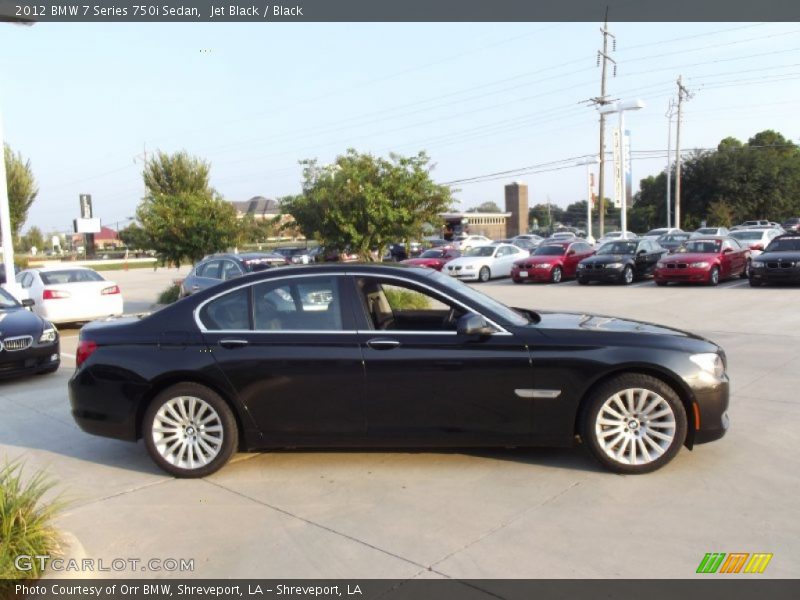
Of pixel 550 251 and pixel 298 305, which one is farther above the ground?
pixel 298 305

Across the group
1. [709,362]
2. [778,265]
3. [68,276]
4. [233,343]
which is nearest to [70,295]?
[68,276]

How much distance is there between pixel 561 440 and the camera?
4.97 metres

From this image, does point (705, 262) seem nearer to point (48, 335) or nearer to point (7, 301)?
point (48, 335)

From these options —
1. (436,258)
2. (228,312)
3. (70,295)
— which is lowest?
(436,258)

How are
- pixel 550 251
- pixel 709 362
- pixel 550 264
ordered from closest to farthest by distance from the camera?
1. pixel 709 362
2. pixel 550 264
3. pixel 550 251

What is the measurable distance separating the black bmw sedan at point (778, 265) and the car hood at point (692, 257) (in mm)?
1212

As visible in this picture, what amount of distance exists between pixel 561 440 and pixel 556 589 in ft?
5.41

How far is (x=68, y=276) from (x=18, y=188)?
22455 mm

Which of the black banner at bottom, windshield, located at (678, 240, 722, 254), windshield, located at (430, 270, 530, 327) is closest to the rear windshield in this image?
windshield, located at (430, 270, 530, 327)

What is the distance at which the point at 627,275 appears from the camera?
21.7m

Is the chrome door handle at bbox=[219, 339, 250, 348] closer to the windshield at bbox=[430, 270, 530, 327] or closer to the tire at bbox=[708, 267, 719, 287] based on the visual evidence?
the windshield at bbox=[430, 270, 530, 327]

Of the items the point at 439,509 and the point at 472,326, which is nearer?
the point at 439,509

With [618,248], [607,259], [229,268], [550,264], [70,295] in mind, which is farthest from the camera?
[550,264]

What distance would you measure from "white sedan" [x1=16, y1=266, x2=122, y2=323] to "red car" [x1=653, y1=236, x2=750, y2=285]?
15.0 metres
